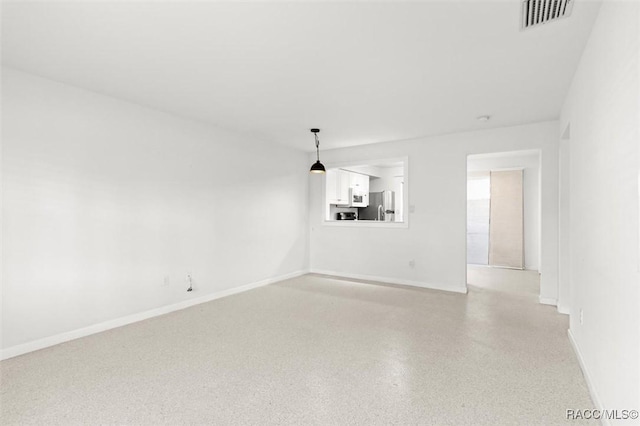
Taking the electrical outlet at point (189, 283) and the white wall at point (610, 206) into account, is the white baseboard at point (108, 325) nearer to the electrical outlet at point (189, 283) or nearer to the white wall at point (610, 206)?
the electrical outlet at point (189, 283)

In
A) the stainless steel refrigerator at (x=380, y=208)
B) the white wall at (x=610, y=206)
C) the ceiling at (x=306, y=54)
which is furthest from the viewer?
the stainless steel refrigerator at (x=380, y=208)

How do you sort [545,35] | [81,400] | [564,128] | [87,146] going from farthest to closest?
[564,128] < [87,146] < [545,35] < [81,400]

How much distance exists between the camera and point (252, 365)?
270 cm

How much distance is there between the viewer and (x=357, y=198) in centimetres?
788

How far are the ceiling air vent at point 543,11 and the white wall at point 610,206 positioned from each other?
214 mm

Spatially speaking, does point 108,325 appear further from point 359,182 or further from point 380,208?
point 380,208

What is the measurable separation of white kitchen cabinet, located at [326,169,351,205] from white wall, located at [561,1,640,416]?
4490mm

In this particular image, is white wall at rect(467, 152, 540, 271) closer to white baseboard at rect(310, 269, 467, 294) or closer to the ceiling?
white baseboard at rect(310, 269, 467, 294)

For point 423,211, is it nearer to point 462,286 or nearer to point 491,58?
point 462,286

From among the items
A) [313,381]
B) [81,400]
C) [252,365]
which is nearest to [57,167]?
[81,400]

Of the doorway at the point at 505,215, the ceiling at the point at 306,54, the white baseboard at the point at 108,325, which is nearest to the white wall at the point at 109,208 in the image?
the white baseboard at the point at 108,325

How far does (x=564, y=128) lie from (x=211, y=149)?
4.54 metres

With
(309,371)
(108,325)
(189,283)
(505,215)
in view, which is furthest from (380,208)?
(108,325)

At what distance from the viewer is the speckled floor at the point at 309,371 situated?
6.76 feet
